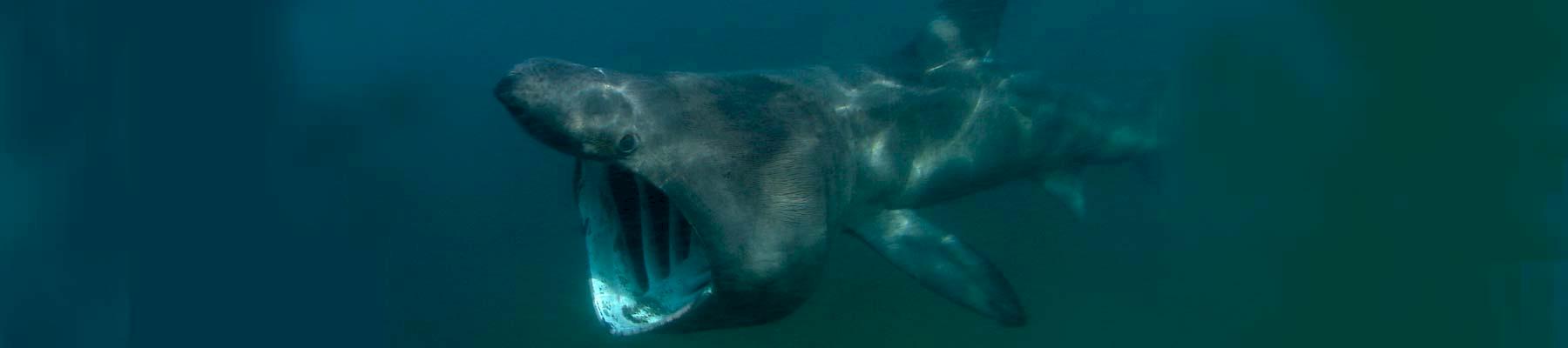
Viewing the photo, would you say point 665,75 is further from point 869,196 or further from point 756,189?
point 869,196

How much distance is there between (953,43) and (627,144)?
3.88 metres

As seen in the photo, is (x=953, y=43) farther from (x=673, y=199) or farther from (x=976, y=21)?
(x=673, y=199)

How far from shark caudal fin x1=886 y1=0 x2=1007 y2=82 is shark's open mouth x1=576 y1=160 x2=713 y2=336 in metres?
2.22

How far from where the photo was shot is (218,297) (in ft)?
33.9

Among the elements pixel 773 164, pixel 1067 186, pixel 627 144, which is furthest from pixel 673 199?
pixel 1067 186

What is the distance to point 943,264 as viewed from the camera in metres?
5.45

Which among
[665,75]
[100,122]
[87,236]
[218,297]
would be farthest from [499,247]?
[665,75]

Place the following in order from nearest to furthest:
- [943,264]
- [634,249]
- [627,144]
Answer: [627,144], [634,249], [943,264]

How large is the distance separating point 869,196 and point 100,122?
34.5 ft

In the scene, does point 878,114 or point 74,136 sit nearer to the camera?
point 878,114

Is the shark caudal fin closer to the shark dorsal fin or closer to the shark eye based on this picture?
the shark dorsal fin

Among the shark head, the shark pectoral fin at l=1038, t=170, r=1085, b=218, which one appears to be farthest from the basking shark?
the shark pectoral fin at l=1038, t=170, r=1085, b=218

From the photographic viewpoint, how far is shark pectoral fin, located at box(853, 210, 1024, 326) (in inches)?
208

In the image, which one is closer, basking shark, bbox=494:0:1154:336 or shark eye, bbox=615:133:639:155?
shark eye, bbox=615:133:639:155
